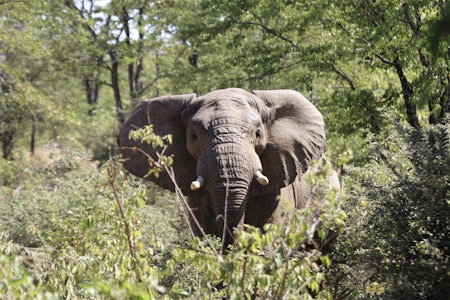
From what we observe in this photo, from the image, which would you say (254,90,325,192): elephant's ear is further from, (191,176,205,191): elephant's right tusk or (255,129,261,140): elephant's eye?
(191,176,205,191): elephant's right tusk

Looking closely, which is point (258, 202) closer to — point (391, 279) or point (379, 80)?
point (391, 279)

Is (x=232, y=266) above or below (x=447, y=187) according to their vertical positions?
below

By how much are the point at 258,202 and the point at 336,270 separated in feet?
4.09

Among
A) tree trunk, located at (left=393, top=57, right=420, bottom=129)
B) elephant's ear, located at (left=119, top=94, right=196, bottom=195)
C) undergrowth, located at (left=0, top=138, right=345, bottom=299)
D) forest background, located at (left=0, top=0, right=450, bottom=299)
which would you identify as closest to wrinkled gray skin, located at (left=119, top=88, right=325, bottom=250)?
elephant's ear, located at (left=119, top=94, right=196, bottom=195)

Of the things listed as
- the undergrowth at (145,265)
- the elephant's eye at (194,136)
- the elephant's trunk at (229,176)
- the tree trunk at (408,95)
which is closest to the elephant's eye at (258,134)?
the elephant's trunk at (229,176)

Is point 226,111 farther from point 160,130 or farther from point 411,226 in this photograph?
point 411,226

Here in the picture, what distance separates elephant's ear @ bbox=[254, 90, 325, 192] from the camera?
28.8 feet

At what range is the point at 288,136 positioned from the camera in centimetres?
897

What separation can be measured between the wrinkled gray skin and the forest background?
650 mm

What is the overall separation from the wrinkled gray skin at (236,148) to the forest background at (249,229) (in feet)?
2.13

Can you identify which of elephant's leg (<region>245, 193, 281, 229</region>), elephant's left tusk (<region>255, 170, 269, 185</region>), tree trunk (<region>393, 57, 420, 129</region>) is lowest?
elephant's leg (<region>245, 193, 281, 229</region>)

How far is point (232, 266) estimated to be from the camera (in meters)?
4.45

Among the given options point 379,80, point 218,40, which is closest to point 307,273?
point 379,80

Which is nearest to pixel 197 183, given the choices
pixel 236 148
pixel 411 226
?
pixel 236 148
